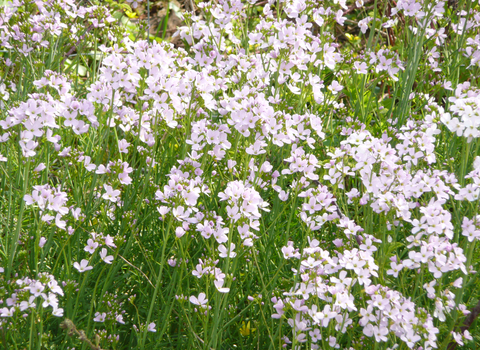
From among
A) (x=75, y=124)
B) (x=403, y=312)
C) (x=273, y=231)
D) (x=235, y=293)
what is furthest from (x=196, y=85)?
(x=403, y=312)

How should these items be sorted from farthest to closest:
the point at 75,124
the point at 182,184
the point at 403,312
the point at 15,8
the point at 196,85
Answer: the point at 15,8
the point at 196,85
the point at 75,124
the point at 182,184
the point at 403,312

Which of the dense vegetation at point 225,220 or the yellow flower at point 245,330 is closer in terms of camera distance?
the dense vegetation at point 225,220

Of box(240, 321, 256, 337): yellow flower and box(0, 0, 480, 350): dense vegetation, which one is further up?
box(0, 0, 480, 350): dense vegetation

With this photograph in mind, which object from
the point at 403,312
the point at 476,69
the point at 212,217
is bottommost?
the point at 403,312

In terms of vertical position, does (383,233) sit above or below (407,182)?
below

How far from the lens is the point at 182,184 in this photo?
2.12 m

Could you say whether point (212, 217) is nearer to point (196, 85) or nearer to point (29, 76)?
point (196, 85)

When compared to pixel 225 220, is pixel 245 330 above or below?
below

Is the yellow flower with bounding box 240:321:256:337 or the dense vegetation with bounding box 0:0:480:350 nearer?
the dense vegetation with bounding box 0:0:480:350

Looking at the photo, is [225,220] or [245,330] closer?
[245,330]

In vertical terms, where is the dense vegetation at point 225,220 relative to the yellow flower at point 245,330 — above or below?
above

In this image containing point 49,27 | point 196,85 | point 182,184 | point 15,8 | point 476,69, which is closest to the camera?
point 182,184

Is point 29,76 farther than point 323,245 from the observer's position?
Yes

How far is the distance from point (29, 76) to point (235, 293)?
6.23 feet
